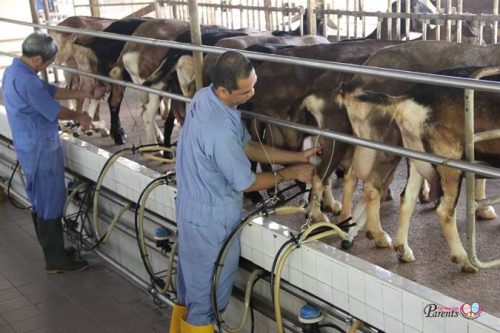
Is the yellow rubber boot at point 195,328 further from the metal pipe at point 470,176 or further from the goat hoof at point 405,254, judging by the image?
the metal pipe at point 470,176

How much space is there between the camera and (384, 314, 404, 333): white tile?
11.8 ft

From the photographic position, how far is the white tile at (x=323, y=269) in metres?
3.98

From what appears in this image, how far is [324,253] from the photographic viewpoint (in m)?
4.02

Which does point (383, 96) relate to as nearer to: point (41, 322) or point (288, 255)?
point (288, 255)

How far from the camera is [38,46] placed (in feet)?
19.5

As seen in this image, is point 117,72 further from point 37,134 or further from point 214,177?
point 214,177

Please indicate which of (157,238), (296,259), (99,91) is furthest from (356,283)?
(99,91)

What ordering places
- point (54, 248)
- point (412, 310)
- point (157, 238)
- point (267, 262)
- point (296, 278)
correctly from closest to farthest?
1. point (412, 310)
2. point (296, 278)
3. point (267, 262)
4. point (157, 238)
5. point (54, 248)

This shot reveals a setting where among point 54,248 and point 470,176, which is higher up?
point 470,176

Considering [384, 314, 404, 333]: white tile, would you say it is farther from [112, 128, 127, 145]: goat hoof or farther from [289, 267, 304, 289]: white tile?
[112, 128, 127, 145]: goat hoof

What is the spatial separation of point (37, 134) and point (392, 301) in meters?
3.82

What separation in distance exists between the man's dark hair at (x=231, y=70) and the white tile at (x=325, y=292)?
1.25 meters

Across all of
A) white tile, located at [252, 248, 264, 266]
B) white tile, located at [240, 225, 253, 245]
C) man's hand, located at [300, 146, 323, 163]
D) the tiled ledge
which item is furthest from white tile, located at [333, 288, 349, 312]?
man's hand, located at [300, 146, 323, 163]

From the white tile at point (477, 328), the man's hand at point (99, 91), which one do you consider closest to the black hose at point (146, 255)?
the man's hand at point (99, 91)
